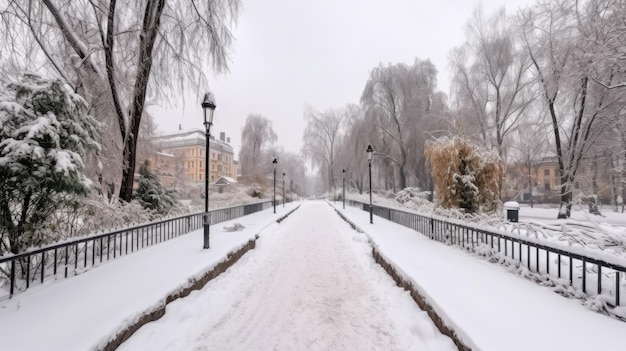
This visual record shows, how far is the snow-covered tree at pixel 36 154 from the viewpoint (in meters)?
4.25

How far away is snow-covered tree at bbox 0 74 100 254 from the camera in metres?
4.25

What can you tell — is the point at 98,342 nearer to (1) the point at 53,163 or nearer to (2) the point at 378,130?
(1) the point at 53,163

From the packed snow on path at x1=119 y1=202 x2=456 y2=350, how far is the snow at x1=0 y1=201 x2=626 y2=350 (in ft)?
0.05

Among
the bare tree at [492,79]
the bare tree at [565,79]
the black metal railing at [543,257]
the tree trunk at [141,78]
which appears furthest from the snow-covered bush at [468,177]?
the bare tree at [492,79]

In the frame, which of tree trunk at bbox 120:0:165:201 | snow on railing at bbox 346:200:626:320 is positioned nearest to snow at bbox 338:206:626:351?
snow on railing at bbox 346:200:626:320

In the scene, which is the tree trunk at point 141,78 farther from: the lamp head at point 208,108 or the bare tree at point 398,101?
the bare tree at point 398,101

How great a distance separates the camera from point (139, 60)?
28.8 feet

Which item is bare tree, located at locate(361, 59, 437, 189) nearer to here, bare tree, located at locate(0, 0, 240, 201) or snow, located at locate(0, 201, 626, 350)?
bare tree, located at locate(0, 0, 240, 201)

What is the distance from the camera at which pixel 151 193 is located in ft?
44.5

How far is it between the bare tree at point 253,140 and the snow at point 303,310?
35.9 metres

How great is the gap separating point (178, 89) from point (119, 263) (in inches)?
241

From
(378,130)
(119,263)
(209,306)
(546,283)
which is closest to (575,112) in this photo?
(378,130)

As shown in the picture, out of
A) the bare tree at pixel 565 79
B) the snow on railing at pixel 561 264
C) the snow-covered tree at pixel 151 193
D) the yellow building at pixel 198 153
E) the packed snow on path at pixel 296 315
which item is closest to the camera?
the packed snow on path at pixel 296 315

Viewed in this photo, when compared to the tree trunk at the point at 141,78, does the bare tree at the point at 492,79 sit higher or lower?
higher
